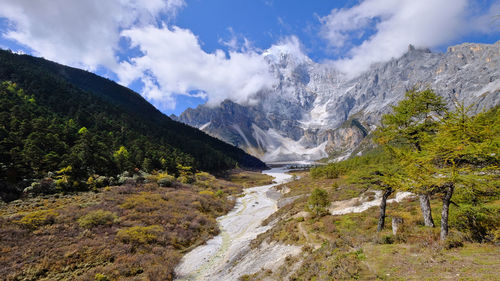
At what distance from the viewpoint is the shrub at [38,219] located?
68.9 feet

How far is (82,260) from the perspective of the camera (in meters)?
18.6

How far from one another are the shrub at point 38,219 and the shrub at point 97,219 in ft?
8.99

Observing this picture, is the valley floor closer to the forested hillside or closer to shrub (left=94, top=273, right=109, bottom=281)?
shrub (left=94, top=273, right=109, bottom=281)

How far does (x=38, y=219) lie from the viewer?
22.0 meters

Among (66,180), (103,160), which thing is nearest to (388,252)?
(66,180)

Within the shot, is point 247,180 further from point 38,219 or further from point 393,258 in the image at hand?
point 393,258

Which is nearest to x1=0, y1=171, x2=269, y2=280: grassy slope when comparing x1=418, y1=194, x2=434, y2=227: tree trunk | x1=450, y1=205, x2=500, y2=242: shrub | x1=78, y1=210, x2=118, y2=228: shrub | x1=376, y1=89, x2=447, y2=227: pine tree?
x1=78, y1=210, x2=118, y2=228: shrub

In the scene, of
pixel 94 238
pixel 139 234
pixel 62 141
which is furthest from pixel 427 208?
pixel 62 141

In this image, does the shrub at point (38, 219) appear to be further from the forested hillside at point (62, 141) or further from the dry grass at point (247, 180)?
the dry grass at point (247, 180)

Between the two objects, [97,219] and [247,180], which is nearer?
[97,219]

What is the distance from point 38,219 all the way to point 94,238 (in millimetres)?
6749

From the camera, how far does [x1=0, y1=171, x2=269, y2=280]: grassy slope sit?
17.2 metres

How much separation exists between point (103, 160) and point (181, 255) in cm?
3620

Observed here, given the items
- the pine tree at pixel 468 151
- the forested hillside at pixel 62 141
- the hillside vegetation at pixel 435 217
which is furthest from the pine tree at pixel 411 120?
the forested hillside at pixel 62 141
